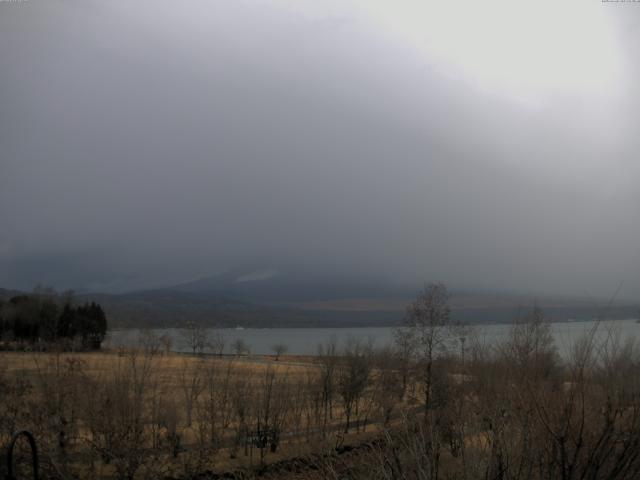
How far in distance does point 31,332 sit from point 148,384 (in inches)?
3249

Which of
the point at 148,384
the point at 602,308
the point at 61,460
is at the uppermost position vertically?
the point at 602,308

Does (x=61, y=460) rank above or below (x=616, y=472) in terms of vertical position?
below

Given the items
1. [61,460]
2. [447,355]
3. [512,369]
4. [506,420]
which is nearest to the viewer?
[506,420]

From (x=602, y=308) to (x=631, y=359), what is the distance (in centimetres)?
282

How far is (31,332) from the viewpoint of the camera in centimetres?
9594

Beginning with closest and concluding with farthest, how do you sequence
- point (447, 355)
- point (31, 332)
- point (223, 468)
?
1. point (223, 468)
2. point (447, 355)
3. point (31, 332)

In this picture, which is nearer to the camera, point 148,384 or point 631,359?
point 631,359

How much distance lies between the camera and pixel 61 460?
60.5 feet

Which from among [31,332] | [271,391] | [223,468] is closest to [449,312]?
[271,391]

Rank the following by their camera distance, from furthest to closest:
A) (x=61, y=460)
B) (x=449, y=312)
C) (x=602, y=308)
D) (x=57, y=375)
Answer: (x=449, y=312) < (x=57, y=375) < (x=61, y=460) < (x=602, y=308)

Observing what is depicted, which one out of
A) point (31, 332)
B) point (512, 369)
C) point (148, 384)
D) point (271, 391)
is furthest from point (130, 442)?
point (31, 332)

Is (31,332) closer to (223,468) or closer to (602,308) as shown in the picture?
(223,468)

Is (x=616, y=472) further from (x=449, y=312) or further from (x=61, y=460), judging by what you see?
(x=449, y=312)

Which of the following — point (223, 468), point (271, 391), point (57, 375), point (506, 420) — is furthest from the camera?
point (271, 391)
